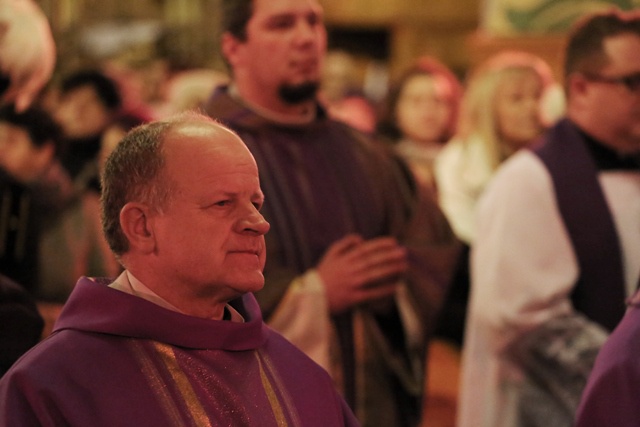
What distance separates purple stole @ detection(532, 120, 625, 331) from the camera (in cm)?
392

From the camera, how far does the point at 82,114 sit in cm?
623

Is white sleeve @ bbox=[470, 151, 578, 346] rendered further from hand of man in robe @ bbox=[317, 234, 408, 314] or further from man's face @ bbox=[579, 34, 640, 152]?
hand of man in robe @ bbox=[317, 234, 408, 314]

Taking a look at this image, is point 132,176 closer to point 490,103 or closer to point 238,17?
point 238,17

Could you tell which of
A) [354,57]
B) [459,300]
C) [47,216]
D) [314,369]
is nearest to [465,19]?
[354,57]

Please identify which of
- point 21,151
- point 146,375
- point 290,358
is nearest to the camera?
point 146,375

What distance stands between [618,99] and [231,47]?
1358 millimetres

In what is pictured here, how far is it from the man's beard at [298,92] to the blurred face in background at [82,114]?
8.04 feet

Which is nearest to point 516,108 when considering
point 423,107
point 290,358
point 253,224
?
point 423,107

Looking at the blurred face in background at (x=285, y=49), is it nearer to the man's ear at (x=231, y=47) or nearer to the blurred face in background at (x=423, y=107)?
the man's ear at (x=231, y=47)

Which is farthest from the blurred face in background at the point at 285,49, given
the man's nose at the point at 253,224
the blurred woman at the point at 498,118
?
the blurred woman at the point at 498,118

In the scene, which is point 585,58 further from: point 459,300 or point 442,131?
point 442,131

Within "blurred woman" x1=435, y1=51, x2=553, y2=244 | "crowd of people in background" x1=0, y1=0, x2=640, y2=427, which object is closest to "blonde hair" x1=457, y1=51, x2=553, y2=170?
"blurred woman" x1=435, y1=51, x2=553, y2=244

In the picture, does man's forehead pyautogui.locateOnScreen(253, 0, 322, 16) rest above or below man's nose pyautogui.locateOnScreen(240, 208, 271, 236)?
above

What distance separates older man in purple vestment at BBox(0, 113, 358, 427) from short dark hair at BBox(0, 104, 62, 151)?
2901 mm
